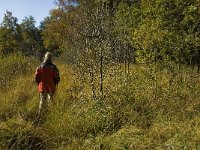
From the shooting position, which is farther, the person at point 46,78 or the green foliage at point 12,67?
the green foliage at point 12,67

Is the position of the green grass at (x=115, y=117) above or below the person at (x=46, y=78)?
below

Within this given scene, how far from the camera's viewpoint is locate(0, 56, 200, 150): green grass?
7.23 metres

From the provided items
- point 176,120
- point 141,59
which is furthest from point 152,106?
point 141,59

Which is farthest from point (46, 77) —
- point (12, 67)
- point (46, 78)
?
point (12, 67)

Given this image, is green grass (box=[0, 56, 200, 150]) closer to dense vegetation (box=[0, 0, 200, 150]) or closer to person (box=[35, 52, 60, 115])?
dense vegetation (box=[0, 0, 200, 150])

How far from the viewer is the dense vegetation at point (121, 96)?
24.3ft

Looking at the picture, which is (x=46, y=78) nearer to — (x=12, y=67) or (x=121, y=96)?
(x=121, y=96)

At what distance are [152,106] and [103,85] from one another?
1.30 meters

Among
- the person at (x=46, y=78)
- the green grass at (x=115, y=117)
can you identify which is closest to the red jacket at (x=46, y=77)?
the person at (x=46, y=78)

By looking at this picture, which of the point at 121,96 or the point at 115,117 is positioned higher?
the point at 121,96

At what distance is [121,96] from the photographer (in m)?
9.25

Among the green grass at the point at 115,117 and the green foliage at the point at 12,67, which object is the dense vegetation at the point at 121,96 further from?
the green foliage at the point at 12,67

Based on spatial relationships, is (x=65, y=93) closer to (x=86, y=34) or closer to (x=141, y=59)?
(x=86, y=34)

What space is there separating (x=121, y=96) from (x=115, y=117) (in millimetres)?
952
